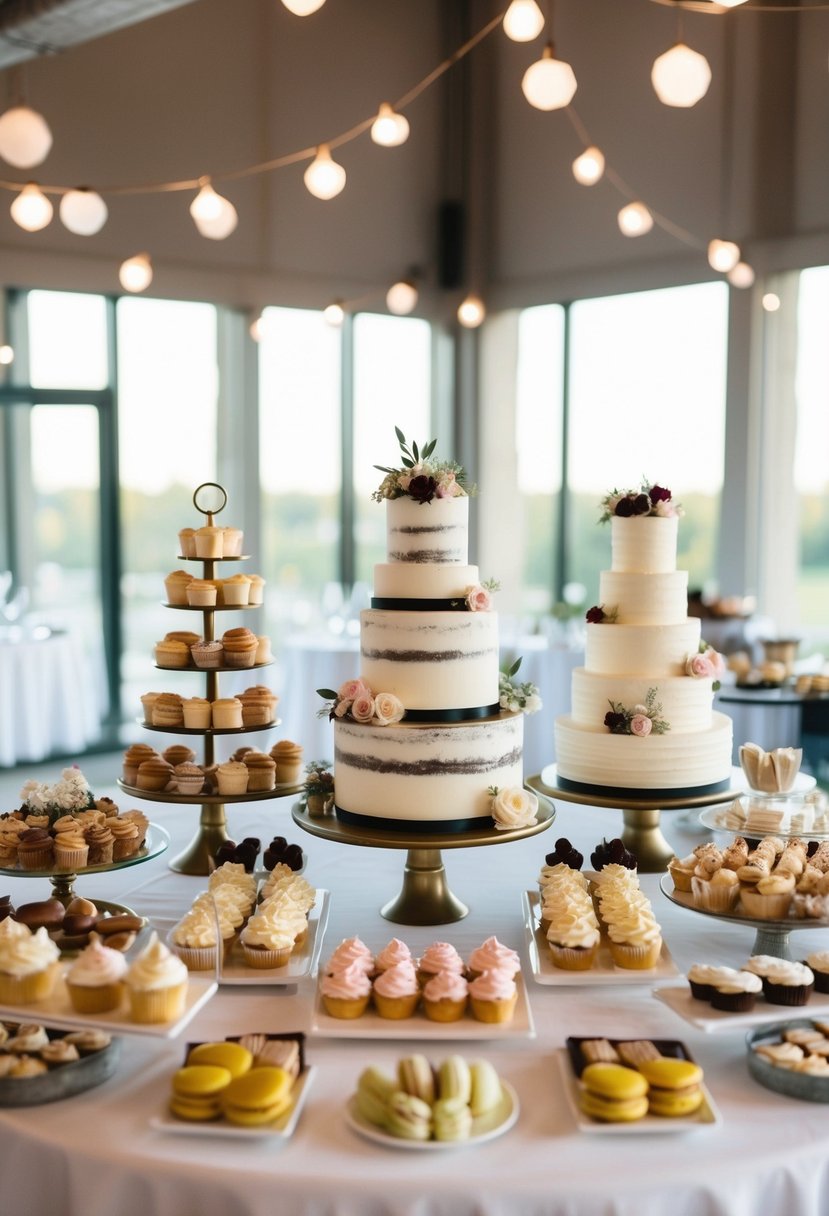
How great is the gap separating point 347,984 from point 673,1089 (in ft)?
2.06

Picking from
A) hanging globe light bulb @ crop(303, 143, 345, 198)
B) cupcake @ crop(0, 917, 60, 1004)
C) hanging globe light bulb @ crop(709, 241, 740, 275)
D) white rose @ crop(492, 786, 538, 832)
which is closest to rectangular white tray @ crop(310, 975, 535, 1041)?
cupcake @ crop(0, 917, 60, 1004)

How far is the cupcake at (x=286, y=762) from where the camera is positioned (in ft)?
10.9

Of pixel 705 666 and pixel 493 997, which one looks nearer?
pixel 493 997

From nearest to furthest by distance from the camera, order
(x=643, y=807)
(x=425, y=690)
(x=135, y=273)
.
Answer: (x=425, y=690), (x=643, y=807), (x=135, y=273)

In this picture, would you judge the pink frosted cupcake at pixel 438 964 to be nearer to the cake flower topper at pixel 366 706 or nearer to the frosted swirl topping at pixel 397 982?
the frosted swirl topping at pixel 397 982

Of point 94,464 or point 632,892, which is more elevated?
point 94,464

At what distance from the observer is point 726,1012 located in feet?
7.00

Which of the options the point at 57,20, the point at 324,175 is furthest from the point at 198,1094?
the point at 57,20

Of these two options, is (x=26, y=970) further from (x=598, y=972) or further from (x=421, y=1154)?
(x=598, y=972)

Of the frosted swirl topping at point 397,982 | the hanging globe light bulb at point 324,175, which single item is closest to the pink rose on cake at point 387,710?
the frosted swirl topping at point 397,982

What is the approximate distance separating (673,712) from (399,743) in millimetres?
1002

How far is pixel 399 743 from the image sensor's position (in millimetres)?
2875

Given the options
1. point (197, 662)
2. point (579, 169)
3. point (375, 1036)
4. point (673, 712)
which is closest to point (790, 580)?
point (579, 169)

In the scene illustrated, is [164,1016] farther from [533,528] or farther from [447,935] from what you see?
[533,528]
